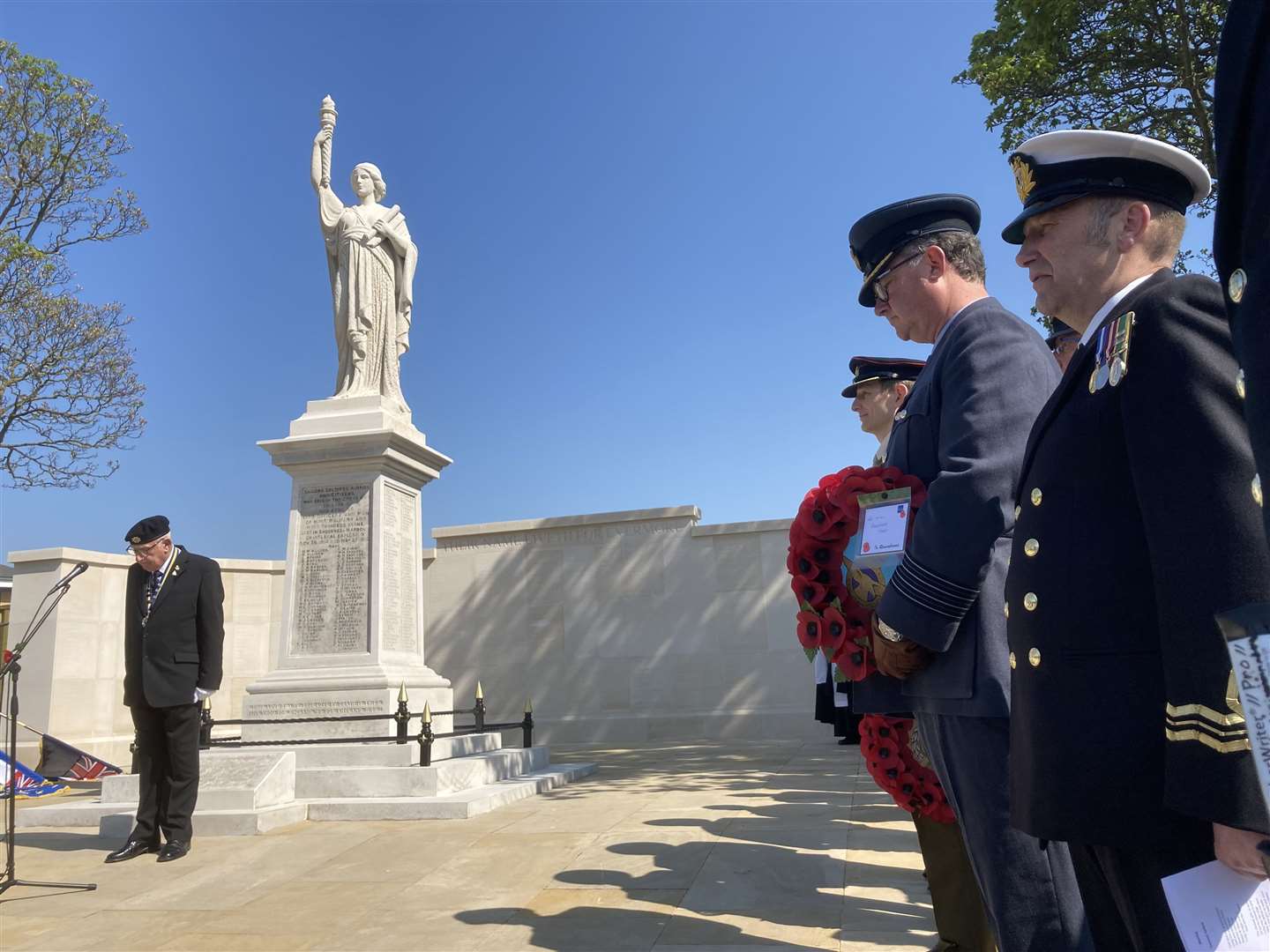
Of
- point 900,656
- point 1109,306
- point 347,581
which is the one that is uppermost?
point 347,581

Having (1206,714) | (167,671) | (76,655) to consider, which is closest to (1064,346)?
(1206,714)

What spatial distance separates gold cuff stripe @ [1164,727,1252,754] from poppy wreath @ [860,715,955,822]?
5.29ft

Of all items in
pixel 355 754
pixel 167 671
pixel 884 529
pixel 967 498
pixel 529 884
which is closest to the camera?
pixel 967 498

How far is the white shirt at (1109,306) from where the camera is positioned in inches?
66.7

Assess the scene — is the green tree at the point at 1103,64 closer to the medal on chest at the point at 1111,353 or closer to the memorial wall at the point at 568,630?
the memorial wall at the point at 568,630

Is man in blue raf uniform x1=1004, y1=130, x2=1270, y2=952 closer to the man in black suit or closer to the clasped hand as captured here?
the clasped hand

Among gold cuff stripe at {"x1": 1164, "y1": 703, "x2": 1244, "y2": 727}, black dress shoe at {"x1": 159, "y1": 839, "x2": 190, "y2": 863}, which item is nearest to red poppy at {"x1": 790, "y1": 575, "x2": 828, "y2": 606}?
gold cuff stripe at {"x1": 1164, "y1": 703, "x2": 1244, "y2": 727}

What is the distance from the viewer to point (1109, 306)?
5.62 feet

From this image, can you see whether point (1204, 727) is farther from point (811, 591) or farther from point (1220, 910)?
point (811, 591)

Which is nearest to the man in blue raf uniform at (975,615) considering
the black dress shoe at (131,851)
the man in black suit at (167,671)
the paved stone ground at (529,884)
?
the paved stone ground at (529,884)

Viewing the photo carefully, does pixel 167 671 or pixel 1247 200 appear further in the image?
pixel 167 671

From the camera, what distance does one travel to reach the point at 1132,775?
1.42 meters

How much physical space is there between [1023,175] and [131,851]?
6237 mm

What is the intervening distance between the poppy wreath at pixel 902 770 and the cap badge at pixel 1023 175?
5.41ft
